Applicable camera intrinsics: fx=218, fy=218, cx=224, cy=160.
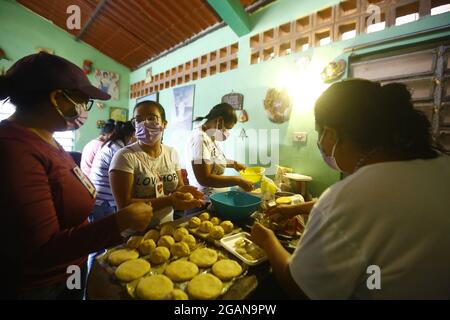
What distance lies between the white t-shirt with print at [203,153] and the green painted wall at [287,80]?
1377 mm

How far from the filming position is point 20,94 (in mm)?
1001

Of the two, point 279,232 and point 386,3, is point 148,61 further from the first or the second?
point 279,232

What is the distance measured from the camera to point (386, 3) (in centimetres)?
252

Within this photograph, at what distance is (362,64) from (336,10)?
800 mm

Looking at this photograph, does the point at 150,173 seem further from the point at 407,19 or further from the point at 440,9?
the point at 440,9

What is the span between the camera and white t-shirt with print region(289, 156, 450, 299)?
0.72 meters

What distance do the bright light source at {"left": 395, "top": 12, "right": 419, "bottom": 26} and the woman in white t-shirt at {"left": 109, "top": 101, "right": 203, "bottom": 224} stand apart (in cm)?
282

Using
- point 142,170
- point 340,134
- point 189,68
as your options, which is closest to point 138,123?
point 142,170

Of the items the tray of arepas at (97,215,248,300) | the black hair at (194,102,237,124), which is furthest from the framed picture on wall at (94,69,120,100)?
the tray of arepas at (97,215,248,300)

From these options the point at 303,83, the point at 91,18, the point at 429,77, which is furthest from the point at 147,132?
the point at 91,18

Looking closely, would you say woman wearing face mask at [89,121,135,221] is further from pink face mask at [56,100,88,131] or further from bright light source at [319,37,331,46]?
bright light source at [319,37,331,46]

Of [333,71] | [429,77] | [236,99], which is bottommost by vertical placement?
[429,77]

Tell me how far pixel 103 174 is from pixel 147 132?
125 centimetres

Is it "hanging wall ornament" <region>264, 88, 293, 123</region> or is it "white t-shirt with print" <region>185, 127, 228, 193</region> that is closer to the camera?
"white t-shirt with print" <region>185, 127, 228, 193</region>
